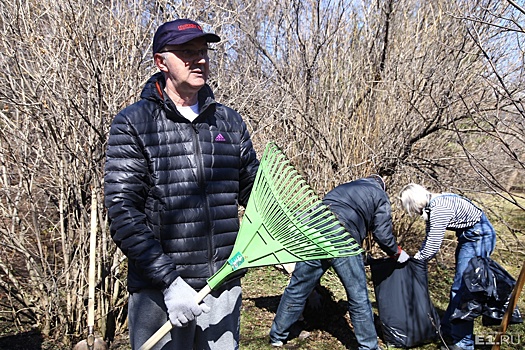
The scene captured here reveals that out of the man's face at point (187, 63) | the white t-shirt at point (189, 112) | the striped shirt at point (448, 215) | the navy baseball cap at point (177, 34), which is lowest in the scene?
the striped shirt at point (448, 215)

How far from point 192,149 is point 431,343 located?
10.9 feet

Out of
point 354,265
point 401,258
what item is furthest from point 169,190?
point 401,258

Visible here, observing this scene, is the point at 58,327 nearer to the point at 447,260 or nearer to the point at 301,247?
the point at 301,247

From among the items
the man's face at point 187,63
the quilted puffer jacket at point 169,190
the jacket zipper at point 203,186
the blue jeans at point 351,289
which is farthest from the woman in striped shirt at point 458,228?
the man's face at point 187,63

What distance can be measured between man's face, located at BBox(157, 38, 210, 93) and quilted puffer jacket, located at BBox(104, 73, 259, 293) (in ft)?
0.36

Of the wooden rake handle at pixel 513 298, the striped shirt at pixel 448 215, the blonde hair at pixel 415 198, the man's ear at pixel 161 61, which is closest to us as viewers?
the wooden rake handle at pixel 513 298

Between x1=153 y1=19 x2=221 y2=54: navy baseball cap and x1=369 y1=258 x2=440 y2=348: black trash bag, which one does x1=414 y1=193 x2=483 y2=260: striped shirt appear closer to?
x1=369 y1=258 x2=440 y2=348: black trash bag

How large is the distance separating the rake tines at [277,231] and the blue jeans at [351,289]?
1760 mm

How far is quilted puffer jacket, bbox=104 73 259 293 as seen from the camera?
1.81 meters

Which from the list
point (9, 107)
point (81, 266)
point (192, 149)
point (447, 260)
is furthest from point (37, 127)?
point (447, 260)

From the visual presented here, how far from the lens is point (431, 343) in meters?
4.20

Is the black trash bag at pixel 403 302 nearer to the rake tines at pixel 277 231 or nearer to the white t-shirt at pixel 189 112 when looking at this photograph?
the rake tines at pixel 277 231

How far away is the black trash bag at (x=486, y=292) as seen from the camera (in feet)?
11.9

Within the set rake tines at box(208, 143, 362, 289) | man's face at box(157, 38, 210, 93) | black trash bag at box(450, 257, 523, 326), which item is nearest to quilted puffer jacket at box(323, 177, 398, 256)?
black trash bag at box(450, 257, 523, 326)
